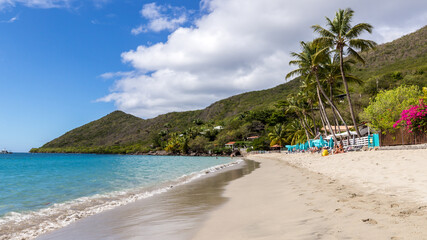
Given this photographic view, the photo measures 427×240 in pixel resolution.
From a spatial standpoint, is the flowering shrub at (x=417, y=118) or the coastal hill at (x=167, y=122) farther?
the coastal hill at (x=167, y=122)

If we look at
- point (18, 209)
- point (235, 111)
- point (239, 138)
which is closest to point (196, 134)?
point (239, 138)

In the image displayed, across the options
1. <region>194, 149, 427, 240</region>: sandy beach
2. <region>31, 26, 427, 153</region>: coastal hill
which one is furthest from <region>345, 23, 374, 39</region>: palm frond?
<region>31, 26, 427, 153</region>: coastal hill

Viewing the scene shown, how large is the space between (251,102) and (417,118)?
487 ft

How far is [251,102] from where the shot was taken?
538ft

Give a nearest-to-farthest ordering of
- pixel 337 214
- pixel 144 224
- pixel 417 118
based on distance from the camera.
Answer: pixel 337 214
pixel 144 224
pixel 417 118

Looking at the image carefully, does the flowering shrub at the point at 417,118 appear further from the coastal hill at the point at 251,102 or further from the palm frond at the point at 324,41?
the coastal hill at the point at 251,102

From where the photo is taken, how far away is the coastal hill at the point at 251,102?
63.2 meters

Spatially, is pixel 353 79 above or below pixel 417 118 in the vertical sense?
above

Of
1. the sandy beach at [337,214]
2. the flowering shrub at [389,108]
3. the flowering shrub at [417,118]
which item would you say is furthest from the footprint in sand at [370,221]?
the flowering shrub at [389,108]

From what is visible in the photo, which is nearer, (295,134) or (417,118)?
(417,118)

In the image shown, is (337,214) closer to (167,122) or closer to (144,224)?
(144,224)

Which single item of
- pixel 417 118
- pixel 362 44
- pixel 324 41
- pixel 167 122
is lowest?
pixel 417 118

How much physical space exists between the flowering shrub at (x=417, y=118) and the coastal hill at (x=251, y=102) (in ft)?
102

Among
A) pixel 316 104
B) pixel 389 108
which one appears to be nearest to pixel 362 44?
pixel 389 108
